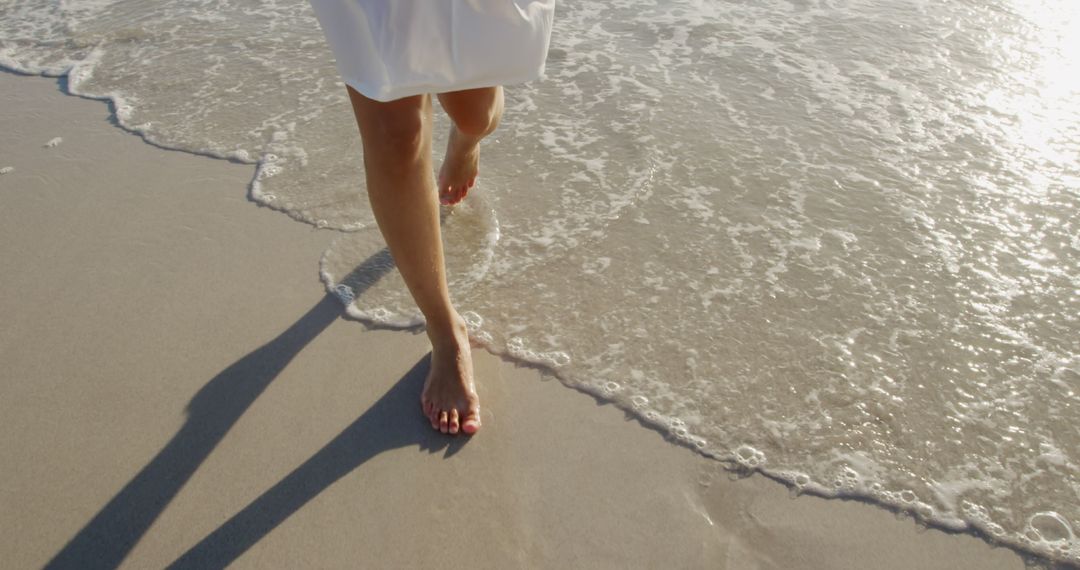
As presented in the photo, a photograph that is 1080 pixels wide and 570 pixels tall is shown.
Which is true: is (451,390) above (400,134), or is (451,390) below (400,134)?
below

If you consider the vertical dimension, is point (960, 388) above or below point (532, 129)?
above

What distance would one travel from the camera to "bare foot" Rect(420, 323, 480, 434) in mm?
1748

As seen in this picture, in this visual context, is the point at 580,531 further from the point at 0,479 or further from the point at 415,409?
the point at 0,479

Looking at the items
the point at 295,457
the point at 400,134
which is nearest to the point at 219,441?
the point at 295,457

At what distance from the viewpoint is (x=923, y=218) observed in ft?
7.91

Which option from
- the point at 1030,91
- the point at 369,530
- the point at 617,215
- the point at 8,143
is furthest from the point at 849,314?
the point at 8,143

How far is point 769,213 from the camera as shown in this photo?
2445mm

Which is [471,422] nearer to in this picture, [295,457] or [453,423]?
[453,423]

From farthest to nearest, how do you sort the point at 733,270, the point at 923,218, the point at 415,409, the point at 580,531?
1. the point at 923,218
2. the point at 733,270
3. the point at 415,409
4. the point at 580,531

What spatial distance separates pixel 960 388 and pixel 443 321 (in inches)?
48.5

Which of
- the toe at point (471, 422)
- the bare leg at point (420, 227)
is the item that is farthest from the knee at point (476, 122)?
the toe at point (471, 422)

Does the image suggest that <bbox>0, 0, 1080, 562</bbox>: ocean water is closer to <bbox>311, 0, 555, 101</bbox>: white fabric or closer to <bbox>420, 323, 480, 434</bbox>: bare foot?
<bbox>420, 323, 480, 434</bbox>: bare foot

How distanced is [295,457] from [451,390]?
36 cm

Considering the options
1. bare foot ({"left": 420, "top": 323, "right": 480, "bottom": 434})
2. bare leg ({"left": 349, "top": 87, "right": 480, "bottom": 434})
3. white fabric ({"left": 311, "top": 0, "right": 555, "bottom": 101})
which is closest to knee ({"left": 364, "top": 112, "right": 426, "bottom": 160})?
bare leg ({"left": 349, "top": 87, "right": 480, "bottom": 434})
